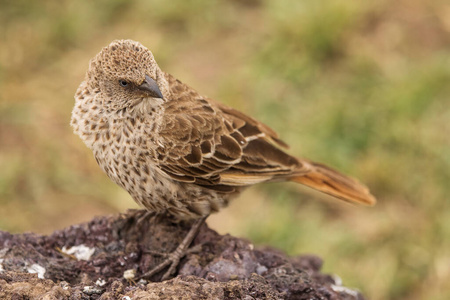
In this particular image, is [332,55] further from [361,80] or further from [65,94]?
[65,94]

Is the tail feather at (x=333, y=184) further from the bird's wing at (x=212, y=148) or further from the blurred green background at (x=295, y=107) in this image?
the blurred green background at (x=295, y=107)

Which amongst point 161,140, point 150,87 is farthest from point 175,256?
point 150,87

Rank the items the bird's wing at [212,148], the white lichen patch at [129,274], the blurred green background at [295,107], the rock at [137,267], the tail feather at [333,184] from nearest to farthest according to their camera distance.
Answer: the rock at [137,267], the white lichen patch at [129,274], the bird's wing at [212,148], the tail feather at [333,184], the blurred green background at [295,107]

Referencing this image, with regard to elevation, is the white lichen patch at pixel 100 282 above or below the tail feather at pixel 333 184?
below

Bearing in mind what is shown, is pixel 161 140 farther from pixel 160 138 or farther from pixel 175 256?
pixel 175 256

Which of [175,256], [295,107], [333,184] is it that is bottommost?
[175,256]

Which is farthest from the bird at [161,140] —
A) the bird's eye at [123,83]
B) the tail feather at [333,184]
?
the tail feather at [333,184]
